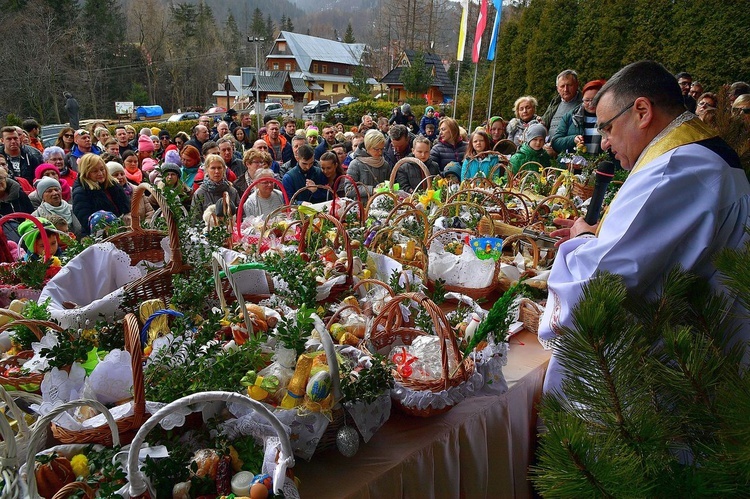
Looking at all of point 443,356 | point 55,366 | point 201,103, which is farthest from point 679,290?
point 201,103

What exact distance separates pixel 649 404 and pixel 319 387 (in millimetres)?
931

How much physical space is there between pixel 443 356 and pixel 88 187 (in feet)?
13.3

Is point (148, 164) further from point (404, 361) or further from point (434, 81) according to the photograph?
point (434, 81)

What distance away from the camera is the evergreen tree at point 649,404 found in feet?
2.72

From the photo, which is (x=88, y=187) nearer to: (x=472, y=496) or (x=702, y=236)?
(x=472, y=496)

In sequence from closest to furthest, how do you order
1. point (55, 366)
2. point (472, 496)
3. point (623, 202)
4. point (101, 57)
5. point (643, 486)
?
point (643, 486) → point (55, 366) → point (623, 202) → point (472, 496) → point (101, 57)

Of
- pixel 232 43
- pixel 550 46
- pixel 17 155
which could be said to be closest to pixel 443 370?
pixel 17 155

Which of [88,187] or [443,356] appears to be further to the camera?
[88,187]

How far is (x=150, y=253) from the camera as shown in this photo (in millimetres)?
2953

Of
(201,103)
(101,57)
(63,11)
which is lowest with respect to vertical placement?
(201,103)

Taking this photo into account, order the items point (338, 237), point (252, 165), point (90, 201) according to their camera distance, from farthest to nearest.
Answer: point (252, 165), point (90, 201), point (338, 237)

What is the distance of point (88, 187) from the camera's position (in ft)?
15.0

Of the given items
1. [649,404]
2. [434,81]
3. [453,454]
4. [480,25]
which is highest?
[480,25]

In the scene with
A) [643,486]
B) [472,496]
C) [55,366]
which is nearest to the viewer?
[643,486]
